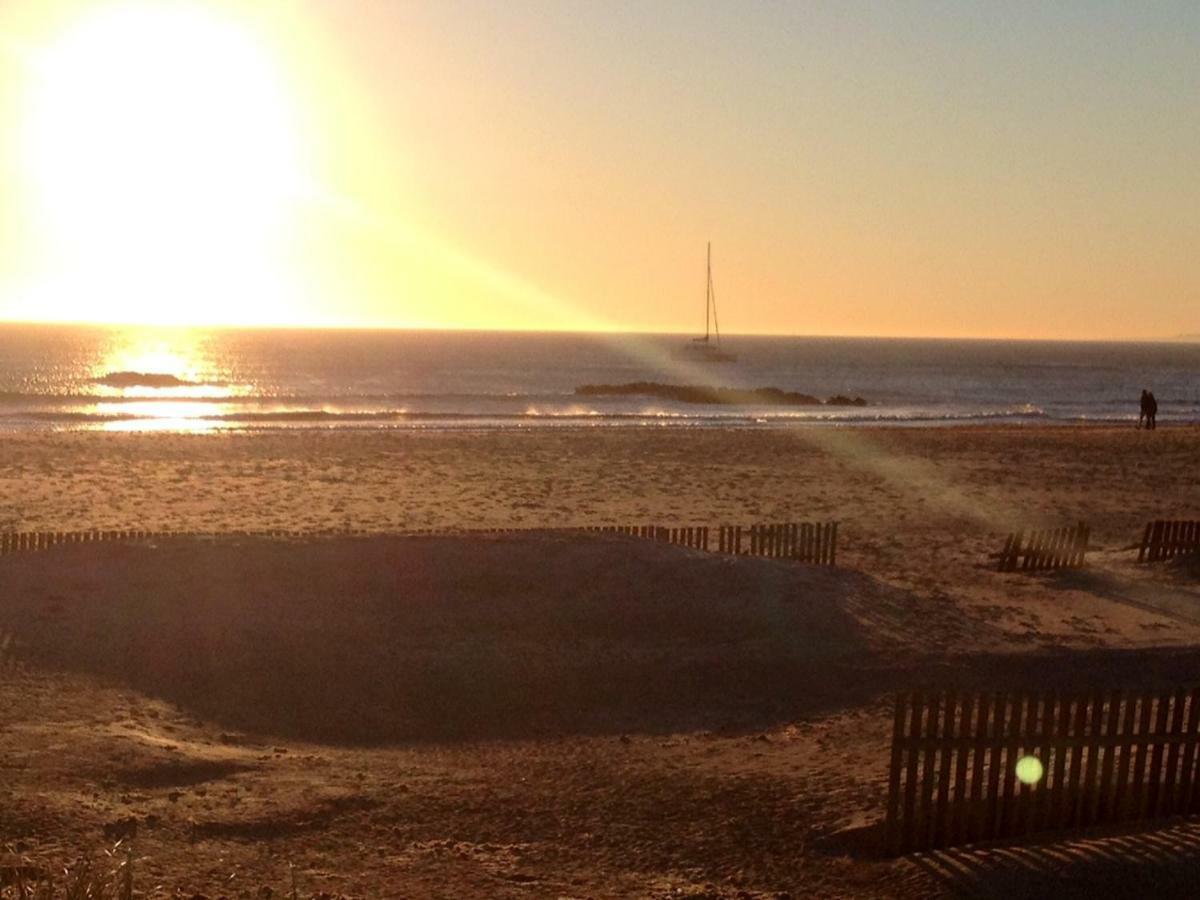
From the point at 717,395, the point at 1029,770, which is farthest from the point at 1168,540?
the point at 717,395

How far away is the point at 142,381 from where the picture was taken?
93.8m

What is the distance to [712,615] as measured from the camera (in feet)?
51.6

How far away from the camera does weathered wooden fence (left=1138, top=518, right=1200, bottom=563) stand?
22219mm

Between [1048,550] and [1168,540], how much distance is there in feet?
8.08

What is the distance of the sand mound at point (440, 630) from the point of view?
13.1 m

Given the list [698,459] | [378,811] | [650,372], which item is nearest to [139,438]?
[698,459]

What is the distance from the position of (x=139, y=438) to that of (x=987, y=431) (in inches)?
1263

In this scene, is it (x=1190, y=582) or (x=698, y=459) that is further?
(x=698, y=459)

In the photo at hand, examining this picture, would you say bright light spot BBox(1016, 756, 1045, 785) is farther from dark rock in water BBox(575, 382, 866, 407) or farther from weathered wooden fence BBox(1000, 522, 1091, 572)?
dark rock in water BBox(575, 382, 866, 407)

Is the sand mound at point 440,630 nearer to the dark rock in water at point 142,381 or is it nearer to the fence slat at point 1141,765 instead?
the fence slat at point 1141,765

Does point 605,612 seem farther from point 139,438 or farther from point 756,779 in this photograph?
point 139,438

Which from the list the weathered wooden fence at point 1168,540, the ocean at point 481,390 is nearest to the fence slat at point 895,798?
the weathered wooden fence at point 1168,540

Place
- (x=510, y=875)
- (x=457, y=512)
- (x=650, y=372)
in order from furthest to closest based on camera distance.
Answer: (x=650, y=372) < (x=457, y=512) < (x=510, y=875)

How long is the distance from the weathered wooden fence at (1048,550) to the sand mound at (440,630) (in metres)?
5.23
